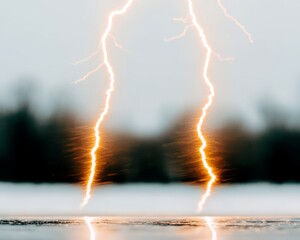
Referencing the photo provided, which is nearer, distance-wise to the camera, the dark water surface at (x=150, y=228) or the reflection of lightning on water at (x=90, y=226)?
the dark water surface at (x=150, y=228)

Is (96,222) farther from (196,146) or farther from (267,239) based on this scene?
(267,239)

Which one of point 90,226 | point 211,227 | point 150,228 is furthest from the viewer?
point 90,226

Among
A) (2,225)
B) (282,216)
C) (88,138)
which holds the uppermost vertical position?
(88,138)

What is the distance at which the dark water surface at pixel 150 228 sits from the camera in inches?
990

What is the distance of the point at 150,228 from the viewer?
28188 millimetres

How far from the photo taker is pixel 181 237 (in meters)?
25.1

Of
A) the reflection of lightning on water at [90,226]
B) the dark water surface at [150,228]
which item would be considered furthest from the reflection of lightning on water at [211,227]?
→ the reflection of lightning on water at [90,226]

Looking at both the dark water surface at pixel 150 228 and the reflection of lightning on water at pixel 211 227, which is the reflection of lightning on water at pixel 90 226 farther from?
the reflection of lightning on water at pixel 211 227

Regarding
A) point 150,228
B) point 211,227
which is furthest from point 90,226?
point 211,227

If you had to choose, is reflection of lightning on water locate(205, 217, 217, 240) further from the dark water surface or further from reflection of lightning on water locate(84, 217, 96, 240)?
reflection of lightning on water locate(84, 217, 96, 240)

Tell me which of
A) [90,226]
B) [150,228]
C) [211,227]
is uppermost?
[90,226]

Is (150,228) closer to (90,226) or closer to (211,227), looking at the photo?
(211,227)

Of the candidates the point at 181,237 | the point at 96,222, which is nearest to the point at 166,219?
the point at 96,222

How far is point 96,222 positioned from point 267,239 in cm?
816
